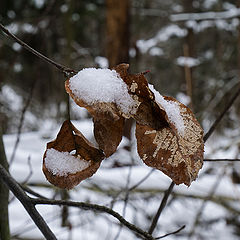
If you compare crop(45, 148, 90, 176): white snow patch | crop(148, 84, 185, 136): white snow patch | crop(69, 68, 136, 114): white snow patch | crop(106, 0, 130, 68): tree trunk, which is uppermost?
crop(106, 0, 130, 68): tree trunk

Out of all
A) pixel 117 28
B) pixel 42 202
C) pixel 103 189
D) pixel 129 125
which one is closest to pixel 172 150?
pixel 42 202

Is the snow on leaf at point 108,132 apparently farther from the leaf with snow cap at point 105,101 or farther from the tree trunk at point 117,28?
the tree trunk at point 117,28

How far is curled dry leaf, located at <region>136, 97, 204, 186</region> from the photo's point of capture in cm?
36

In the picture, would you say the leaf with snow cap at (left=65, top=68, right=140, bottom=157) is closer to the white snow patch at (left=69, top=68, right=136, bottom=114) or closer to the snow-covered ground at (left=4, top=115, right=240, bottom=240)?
the white snow patch at (left=69, top=68, right=136, bottom=114)

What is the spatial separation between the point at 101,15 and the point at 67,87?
635 centimetres

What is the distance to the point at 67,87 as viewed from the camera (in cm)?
35

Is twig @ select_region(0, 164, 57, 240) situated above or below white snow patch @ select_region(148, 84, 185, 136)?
below

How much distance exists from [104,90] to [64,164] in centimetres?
10

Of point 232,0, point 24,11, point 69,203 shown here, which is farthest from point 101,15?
point 69,203

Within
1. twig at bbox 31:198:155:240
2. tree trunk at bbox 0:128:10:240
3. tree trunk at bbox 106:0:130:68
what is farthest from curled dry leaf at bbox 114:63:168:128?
tree trunk at bbox 106:0:130:68

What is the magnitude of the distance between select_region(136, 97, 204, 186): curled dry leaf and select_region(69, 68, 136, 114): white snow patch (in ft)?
0.10

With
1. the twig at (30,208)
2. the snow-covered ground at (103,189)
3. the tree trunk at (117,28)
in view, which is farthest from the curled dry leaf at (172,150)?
the tree trunk at (117,28)

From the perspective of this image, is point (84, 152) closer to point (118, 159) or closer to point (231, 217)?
point (118, 159)

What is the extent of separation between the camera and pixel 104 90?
360 millimetres
